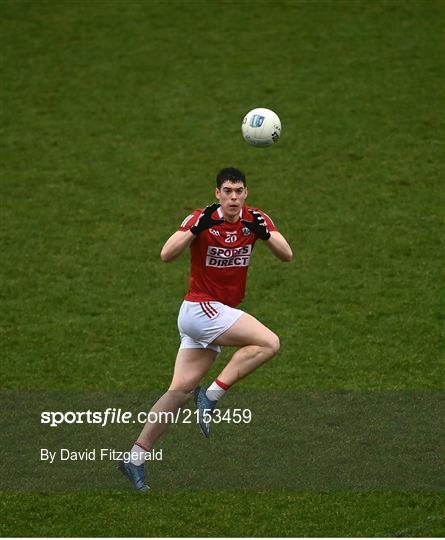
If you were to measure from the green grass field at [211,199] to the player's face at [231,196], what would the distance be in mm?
2646

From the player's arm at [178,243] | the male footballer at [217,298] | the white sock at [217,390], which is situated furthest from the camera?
the white sock at [217,390]

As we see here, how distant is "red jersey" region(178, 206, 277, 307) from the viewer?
34.6 feet

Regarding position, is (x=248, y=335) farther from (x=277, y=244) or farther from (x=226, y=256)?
(x=277, y=244)

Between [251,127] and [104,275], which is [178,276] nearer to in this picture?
[104,275]

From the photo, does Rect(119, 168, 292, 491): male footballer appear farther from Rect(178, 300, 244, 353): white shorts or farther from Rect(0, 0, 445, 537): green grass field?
Rect(0, 0, 445, 537): green grass field

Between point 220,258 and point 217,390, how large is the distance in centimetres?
125

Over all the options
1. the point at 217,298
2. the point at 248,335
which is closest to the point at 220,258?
the point at 217,298

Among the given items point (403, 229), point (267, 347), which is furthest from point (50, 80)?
point (267, 347)

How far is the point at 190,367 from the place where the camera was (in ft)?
35.1

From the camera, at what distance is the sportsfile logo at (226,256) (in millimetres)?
10562

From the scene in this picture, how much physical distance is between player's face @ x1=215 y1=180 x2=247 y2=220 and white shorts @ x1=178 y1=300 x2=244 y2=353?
2.93ft

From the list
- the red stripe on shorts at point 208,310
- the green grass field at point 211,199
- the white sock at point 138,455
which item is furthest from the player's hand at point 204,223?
the green grass field at point 211,199

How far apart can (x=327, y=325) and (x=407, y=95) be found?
7863 millimetres

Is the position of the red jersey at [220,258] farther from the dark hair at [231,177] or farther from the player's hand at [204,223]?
the dark hair at [231,177]
